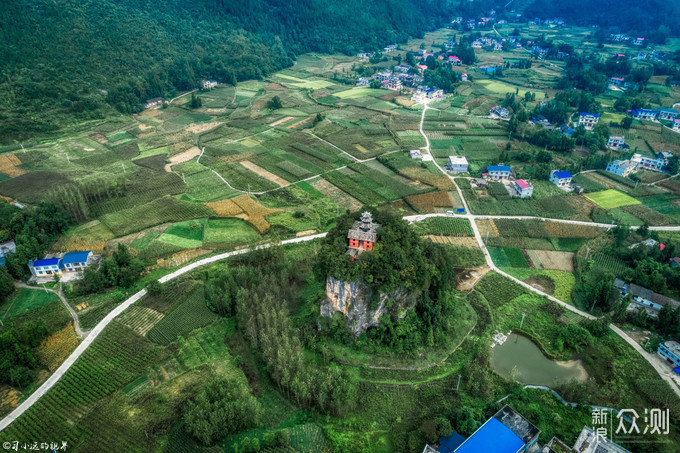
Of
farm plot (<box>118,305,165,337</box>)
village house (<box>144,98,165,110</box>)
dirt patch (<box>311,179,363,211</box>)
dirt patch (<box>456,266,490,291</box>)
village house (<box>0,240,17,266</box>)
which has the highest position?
village house (<box>144,98,165,110</box>)

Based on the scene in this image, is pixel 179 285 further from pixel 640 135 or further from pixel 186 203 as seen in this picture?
pixel 640 135

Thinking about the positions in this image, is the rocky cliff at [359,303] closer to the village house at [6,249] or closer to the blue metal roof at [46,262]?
the blue metal roof at [46,262]

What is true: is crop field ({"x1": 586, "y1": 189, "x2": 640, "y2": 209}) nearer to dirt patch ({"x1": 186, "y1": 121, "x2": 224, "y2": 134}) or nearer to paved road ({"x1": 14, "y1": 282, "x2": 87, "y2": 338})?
paved road ({"x1": 14, "y1": 282, "x2": 87, "y2": 338})

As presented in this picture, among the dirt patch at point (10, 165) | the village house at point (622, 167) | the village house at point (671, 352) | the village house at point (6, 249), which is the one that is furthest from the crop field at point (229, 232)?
the village house at point (622, 167)

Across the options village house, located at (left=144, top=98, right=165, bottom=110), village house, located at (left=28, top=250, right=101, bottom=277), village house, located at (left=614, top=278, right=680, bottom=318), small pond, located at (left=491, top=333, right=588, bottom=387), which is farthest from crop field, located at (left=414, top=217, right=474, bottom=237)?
village house, located at (left=144, top=98, right=165, bottom=110)

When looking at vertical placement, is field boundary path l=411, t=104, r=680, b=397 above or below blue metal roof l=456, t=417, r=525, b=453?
below
